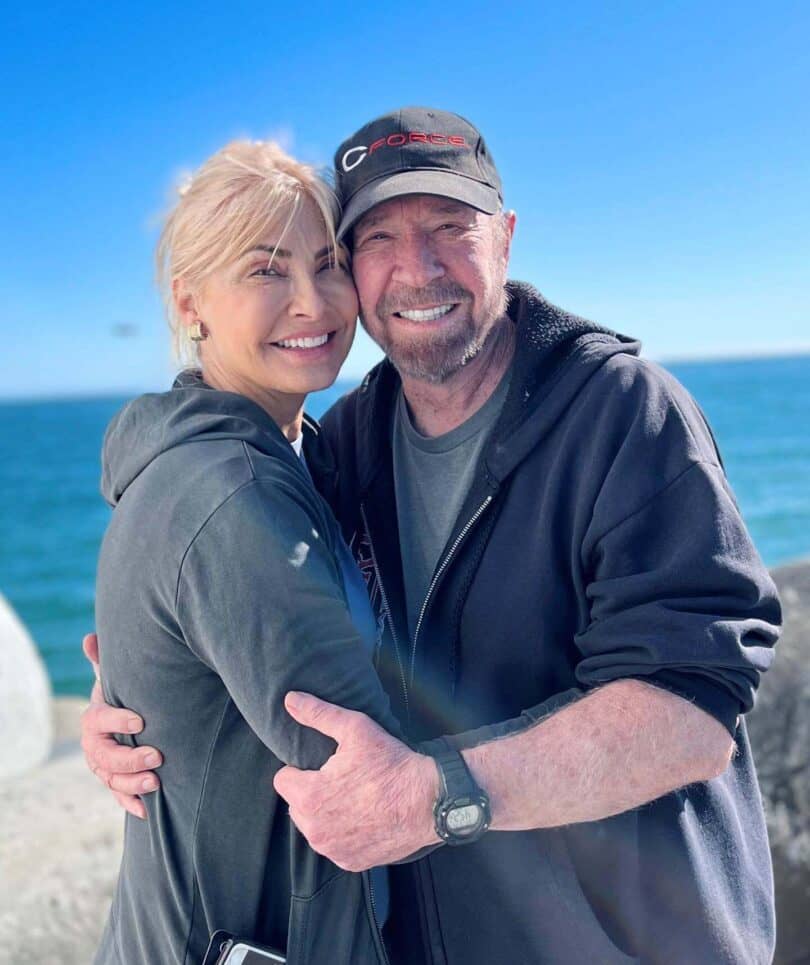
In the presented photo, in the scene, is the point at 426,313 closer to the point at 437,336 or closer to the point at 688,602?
the point at 437,336

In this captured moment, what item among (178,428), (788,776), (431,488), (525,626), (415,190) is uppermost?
(415,190)

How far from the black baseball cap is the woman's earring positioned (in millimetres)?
462

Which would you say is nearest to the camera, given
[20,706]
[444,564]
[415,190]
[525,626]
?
[525,626]

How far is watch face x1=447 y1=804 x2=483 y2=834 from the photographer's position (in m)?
1.76

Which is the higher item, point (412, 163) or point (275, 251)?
point (412, 163)

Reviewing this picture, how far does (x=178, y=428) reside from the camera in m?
1.92

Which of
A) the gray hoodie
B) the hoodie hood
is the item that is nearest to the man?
the gray hoodie

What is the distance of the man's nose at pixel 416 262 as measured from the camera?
257 centimetres

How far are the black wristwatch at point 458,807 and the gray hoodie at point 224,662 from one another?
0.49ft

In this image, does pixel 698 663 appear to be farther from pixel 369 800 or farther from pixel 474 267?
pixel 474 267

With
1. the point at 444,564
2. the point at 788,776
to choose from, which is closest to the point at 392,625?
the point at 444,564

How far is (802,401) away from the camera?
75438 mm

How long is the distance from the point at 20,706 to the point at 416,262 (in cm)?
765

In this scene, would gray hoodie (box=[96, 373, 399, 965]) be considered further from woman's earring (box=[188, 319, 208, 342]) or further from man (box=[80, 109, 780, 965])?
woman's earring (box=[188, 319, 208, 342])
